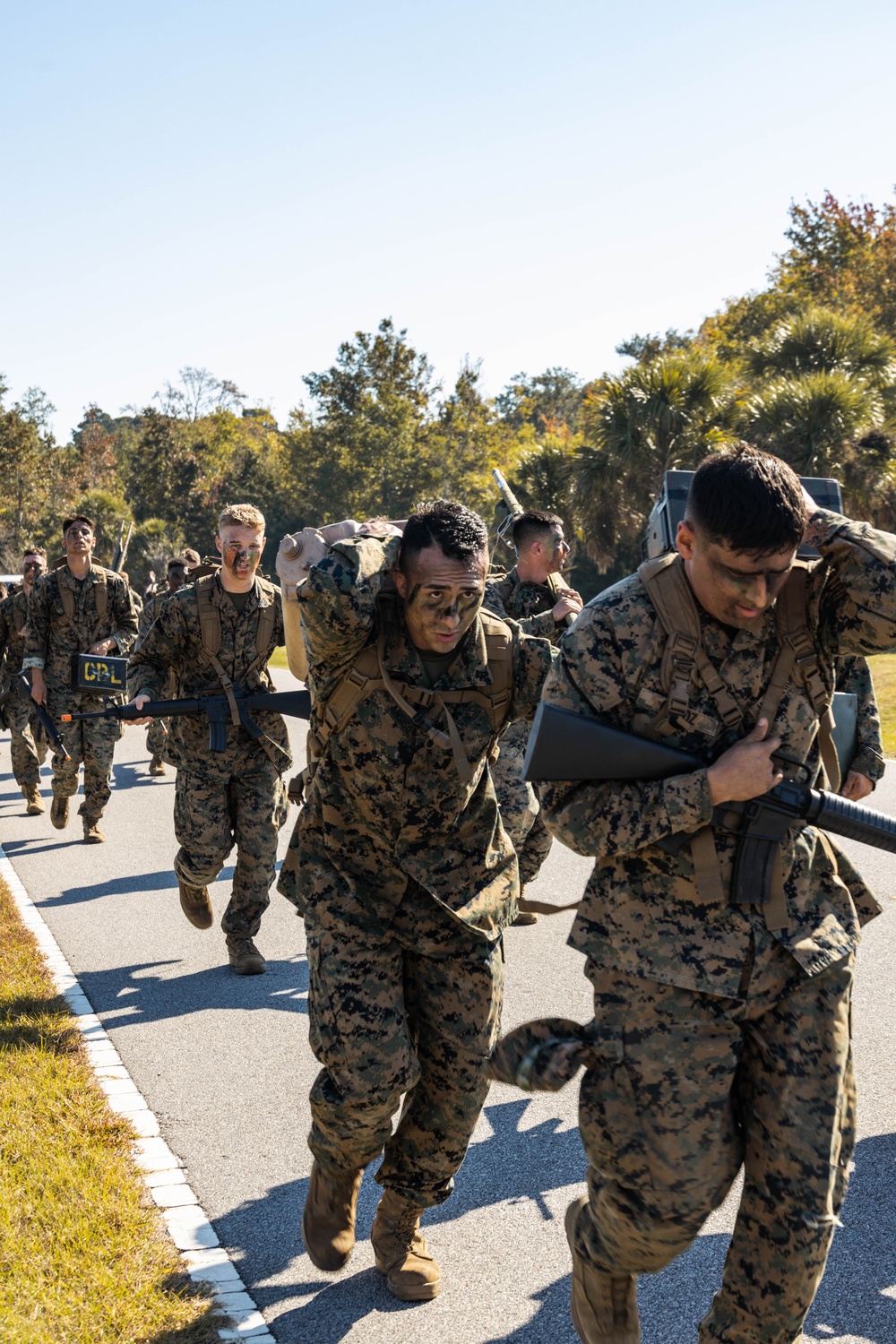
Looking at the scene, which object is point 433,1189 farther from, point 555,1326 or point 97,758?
point 97,758

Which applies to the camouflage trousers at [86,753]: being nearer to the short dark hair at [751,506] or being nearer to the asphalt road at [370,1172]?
the asphalt road at [370,1172]

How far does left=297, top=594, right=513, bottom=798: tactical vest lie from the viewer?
3771 millimetres

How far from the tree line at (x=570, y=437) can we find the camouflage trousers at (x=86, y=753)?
35.7 feet

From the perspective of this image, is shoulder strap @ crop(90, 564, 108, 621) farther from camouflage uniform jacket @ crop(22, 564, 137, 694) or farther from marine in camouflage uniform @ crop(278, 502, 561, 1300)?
marine in camouflage uniform @ crop(278, 502, 561, 1300)

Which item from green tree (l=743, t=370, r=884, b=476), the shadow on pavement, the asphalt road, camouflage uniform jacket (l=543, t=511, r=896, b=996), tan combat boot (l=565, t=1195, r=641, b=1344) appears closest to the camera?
camouflage uniform jacket (l=543, t=511, r=896, b=996)

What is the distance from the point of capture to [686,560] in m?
3.16

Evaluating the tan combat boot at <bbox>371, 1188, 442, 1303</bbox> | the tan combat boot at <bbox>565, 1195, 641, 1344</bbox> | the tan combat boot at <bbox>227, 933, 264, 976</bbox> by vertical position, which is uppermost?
the tan combat boot at <bbox>565, 1195, 641, 1344</bbox>

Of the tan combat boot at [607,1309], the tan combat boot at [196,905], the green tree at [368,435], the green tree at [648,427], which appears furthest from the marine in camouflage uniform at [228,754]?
the green tree at [368,435]

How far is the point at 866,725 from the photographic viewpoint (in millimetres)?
5328

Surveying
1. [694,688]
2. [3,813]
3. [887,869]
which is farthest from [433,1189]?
[3,813]

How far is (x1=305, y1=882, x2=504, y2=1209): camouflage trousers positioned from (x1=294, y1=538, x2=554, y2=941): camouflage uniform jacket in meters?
0.09

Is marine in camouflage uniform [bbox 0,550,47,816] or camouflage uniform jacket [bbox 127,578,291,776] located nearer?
camouflage uniform jacket [bbox 127,578,291,776]

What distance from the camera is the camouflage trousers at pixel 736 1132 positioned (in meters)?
2.94

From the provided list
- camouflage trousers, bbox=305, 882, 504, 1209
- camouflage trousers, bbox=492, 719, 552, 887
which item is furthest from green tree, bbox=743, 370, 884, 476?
camouflage trousers, bbox=305, 882, 504, 1209
